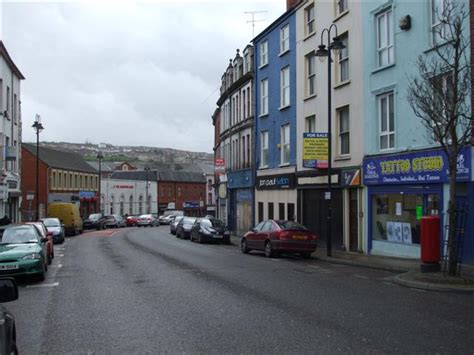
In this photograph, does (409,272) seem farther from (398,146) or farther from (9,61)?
(9,61)

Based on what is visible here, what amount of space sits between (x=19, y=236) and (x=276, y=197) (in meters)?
17.6

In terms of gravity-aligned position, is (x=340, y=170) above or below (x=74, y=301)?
above

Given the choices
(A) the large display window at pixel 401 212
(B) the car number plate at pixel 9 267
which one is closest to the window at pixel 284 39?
(A) the large display window at pixel 401 212

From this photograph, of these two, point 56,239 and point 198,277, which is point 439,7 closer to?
point 198,277

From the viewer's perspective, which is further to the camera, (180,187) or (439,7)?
(180,187)

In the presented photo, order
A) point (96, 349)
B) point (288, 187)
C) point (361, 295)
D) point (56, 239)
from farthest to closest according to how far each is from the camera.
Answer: point (56, 239) < point (288, 187) < point (361, 295) < point (96, 349)

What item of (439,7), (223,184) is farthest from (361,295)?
(223,184)

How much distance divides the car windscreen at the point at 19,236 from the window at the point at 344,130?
13030 millimetres

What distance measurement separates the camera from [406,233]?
18969mm

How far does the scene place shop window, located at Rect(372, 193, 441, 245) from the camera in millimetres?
17828

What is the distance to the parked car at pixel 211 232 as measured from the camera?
3044cm

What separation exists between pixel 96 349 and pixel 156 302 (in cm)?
342

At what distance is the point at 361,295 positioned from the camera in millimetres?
11094

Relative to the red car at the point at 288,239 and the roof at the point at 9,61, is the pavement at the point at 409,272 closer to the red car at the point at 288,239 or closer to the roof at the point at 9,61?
the red car at the point at 288,239
